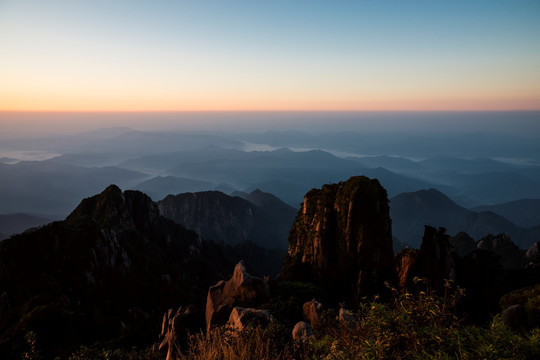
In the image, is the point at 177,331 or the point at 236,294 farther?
the point at 236,294

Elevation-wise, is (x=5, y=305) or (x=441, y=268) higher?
(x=441, y=268)

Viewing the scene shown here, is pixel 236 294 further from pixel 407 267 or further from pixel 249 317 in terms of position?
pixel 407 267

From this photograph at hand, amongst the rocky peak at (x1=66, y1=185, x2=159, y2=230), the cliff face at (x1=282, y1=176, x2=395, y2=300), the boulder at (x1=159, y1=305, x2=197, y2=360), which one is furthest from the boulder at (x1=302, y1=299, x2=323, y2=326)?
the rocky peak at (x1=66, y1=185, x2=159, y2=230)

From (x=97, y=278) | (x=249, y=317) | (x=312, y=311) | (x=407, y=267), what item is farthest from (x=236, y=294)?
(x=97, y=278)

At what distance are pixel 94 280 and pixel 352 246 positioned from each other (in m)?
43.6

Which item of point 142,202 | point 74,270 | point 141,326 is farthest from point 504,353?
point 142,202

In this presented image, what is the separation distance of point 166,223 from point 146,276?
4227 cm

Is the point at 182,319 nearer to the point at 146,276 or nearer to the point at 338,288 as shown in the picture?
the point at 338,288

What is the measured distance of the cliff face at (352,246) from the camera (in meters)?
38.8

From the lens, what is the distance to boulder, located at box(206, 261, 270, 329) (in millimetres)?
21802

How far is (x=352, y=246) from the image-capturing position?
39.9 meters

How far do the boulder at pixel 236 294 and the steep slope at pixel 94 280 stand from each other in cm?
971

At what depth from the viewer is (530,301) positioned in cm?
1789

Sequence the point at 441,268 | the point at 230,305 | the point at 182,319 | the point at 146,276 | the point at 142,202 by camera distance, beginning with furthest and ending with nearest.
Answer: the point at 142,202, the point at 146,276, the point at 441,268, the point at 230,305, the point at 182,319
